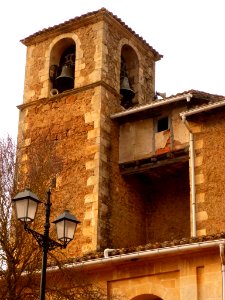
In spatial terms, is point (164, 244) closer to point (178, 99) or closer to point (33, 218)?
point (33, 218)

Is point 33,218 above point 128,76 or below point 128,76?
below

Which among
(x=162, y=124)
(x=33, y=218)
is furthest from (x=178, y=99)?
(x=33, y=218)

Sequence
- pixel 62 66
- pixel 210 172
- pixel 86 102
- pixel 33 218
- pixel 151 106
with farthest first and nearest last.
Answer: pixel 62 66 → pixel 86 102 → pixel 151 106 → pixel 210 172 → pixel 33 218

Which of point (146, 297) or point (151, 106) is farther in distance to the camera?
point (151, 106)

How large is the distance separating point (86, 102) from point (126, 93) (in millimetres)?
2113

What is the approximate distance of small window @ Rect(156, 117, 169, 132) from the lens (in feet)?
69.8

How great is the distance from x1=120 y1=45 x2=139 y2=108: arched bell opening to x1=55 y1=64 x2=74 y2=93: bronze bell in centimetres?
163

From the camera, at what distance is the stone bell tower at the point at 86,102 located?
67.5 feet

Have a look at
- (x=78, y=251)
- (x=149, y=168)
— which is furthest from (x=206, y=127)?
(x=78, y=251)

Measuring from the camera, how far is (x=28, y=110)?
922 inches

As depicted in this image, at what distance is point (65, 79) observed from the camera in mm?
23344

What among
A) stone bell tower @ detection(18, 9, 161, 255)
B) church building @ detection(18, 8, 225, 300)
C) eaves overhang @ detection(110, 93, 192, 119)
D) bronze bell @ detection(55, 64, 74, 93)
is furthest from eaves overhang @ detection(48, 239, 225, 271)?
bronze bell @ detection(55, 64, 74, 93)

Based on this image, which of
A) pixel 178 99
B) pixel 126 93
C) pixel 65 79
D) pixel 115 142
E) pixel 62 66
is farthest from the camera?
pixel 62 66

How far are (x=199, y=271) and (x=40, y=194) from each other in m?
3.64
